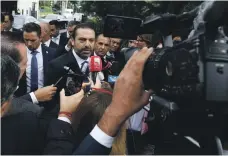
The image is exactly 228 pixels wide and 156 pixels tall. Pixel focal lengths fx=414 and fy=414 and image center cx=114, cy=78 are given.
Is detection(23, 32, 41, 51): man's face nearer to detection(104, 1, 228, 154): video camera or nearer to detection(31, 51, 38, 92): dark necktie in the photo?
detection(31, 51, 38, 92): dark necktie

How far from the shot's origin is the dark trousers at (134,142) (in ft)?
8.05

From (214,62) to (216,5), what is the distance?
0.45 feet

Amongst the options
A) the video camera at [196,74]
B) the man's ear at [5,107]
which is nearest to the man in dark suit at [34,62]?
the man's ear at [5,107]

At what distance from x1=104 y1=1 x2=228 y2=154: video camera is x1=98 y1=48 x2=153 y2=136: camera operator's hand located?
0.08ft

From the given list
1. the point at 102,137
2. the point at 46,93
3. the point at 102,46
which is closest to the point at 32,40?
the point at 102,46

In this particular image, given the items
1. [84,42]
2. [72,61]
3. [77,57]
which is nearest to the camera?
[72,61]

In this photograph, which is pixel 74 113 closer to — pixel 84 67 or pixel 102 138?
pixel 102 138

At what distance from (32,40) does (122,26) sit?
2.92 meters

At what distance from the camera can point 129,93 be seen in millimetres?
1171

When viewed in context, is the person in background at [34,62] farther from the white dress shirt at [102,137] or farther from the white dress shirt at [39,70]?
the white dress shirt at [102,137]

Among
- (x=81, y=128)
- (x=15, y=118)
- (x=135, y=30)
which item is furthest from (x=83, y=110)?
(x=135, y=30)

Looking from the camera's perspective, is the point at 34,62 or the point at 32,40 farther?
the point at 32,40

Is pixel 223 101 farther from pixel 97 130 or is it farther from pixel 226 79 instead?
pixel 97 130

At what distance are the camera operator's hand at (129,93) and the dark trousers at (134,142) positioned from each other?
1.22m
